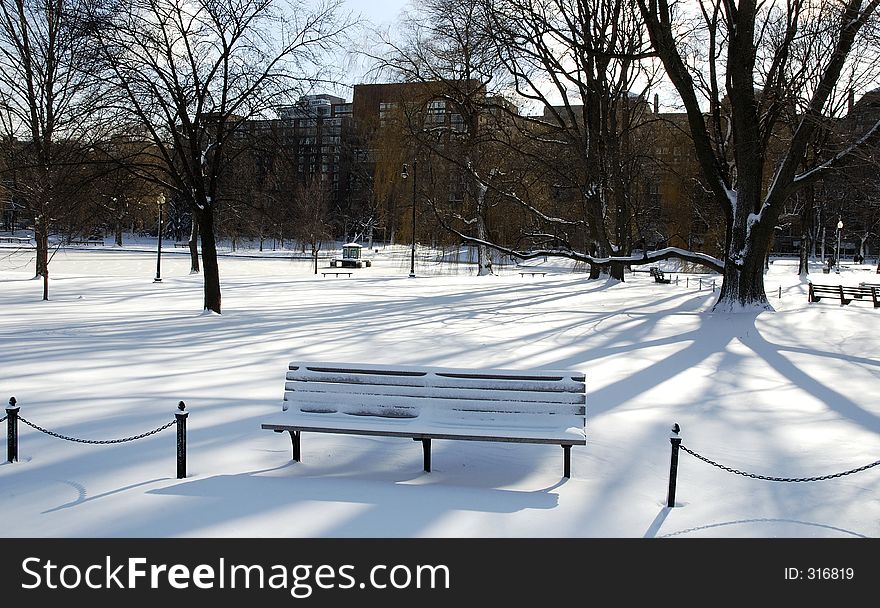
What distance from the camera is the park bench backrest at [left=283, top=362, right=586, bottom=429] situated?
6.75 meters

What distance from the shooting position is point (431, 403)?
692 centimetres

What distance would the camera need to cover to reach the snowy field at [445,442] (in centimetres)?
554

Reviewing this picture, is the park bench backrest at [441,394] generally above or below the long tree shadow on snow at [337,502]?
above

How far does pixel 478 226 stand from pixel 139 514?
36922mm

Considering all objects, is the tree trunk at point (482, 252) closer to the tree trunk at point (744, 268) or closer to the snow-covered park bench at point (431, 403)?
the tree trunk at point (744, 268)

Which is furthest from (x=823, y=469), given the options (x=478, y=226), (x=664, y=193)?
(x=664, y=193)

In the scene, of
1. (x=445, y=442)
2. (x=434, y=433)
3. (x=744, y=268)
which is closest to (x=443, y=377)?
(x=434, y=433)

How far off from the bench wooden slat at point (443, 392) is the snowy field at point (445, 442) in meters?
0.64

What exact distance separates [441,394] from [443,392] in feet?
0.09

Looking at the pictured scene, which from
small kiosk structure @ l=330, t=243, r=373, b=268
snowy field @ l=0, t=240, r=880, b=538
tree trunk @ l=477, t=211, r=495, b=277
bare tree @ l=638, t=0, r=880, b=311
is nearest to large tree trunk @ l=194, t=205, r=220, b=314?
snowy field @ l=0, t=240, r=880, b=538

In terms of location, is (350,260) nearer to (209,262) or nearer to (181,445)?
(209,262)

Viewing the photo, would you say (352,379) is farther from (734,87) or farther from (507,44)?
(507,44)

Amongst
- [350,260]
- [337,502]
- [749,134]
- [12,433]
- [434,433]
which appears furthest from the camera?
[350,260]

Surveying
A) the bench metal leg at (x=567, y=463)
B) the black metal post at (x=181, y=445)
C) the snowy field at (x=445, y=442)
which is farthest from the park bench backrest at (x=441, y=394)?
the black metal post at (x=181, y=445)
